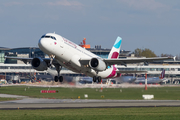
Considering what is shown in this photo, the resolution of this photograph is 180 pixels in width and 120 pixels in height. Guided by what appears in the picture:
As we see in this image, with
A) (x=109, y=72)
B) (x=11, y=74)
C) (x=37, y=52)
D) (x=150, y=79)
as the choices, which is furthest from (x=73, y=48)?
(x=37, y=52)

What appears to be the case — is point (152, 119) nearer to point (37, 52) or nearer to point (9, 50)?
point (37, 52)

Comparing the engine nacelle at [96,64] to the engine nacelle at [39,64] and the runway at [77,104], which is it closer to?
the runway at [77,104]

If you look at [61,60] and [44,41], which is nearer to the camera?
[44,41]

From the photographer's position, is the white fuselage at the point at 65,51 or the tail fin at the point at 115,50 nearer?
the white fuselage at the point at 65,51

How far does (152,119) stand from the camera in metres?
26.9

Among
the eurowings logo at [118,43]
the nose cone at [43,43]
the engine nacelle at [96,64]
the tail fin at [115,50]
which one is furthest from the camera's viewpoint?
the eurowings logo at [118,43]

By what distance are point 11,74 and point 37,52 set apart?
79.5 ft

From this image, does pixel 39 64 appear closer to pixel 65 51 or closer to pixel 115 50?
pixel 65 51

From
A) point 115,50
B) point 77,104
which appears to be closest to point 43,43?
point 77,104

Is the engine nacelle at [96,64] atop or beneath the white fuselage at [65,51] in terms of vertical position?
beneath

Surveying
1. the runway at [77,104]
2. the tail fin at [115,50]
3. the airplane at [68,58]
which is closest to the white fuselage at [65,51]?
the airplane at [68,58]

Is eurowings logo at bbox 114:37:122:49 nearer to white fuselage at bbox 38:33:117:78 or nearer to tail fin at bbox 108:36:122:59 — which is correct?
tail fin at bbox 108:36:122:59

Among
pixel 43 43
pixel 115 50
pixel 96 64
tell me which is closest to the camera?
pixel 43 43

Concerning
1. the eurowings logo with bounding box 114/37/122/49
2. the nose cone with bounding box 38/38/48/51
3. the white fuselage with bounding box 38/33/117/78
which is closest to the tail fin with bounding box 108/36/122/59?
the eurowings logo with bounding box 114/37/122/49
